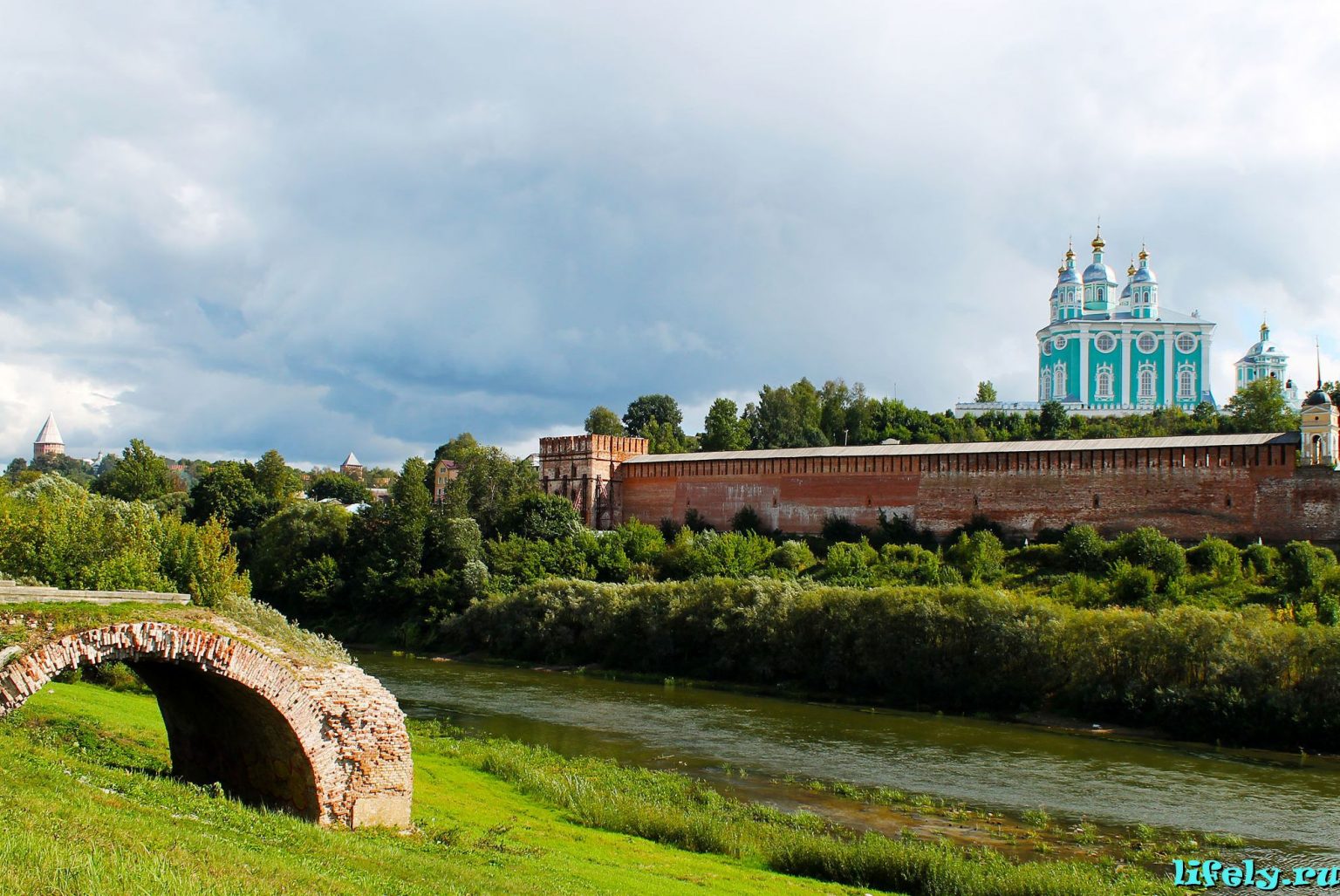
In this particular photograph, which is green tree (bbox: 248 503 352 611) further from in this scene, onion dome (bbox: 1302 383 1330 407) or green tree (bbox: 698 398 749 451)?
onion dome (bbox: 1302 383 1330 407)

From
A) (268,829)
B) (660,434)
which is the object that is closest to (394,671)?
(268,829)

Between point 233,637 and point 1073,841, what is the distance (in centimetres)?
946

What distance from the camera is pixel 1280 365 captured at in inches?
2579

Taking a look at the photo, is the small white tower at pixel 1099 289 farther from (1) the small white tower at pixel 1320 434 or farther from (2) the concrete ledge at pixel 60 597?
(2) the concrete ledge at pixel 60 597

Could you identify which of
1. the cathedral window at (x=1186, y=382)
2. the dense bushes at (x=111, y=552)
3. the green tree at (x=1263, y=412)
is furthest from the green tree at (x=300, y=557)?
the cathedral window at (x=1186, y=382)

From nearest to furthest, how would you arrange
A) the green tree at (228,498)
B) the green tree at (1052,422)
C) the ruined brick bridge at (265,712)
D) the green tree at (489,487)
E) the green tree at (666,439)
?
the ruined brick bridge at (265,712)
the green tree at (489,487)
the green tree at (228,498)
the green tree at (1052,422)
the green tree at (666,439)

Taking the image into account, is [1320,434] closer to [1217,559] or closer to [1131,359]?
[1217,559]

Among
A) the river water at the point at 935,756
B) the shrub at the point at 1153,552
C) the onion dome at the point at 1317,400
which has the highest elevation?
the onion dome at the point at 1317,400

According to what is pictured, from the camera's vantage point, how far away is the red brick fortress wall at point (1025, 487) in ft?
103

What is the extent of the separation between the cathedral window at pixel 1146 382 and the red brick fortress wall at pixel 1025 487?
30.9 metres

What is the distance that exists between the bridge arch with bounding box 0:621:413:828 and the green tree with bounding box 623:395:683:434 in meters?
57.0

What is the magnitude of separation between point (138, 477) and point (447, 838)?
2029 inches

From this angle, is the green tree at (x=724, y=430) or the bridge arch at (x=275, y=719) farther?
the green tree at (x=724, y=430)

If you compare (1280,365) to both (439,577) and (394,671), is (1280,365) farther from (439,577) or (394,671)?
(394,671)
